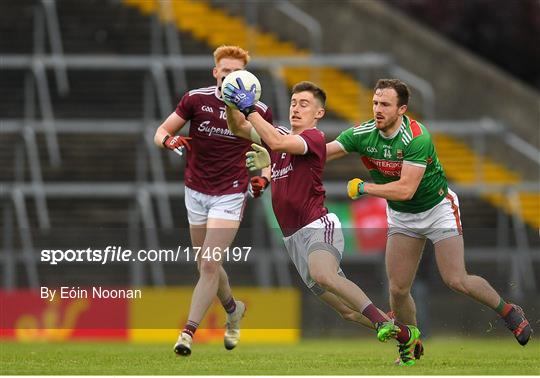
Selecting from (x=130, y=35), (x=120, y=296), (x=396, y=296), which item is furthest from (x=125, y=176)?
(x=396, y=296)

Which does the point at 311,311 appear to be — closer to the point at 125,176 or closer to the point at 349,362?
the point at 349,362

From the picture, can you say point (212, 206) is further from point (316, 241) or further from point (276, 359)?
point (276, 359)

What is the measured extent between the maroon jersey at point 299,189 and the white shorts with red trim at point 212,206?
786mm

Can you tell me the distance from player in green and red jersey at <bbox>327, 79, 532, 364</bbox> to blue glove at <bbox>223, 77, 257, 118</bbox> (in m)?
0.99

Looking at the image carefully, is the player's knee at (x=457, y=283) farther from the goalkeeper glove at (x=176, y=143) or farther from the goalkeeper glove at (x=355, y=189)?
the goalkeeper glove at (x=176, y=143)

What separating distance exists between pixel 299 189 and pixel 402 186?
33.8 inches

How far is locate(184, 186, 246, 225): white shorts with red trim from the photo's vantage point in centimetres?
1318

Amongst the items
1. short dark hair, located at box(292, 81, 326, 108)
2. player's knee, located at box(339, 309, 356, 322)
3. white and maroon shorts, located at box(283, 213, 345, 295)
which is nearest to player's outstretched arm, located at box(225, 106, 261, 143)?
short dark hair, located at box(292, 81, 326, 108)

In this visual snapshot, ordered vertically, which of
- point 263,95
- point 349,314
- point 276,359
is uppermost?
point 349,314

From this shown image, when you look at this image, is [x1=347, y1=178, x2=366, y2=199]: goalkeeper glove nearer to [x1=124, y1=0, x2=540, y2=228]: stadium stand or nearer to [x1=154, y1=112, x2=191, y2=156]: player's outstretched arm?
[x1=154, y1=112, x2=191, y2=156]: player's outstretched arm

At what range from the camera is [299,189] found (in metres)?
12.4

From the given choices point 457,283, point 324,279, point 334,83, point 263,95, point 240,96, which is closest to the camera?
point 240,96

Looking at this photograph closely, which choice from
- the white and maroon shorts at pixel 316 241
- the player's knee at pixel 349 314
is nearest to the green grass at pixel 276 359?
the player's knee at pixel 349 314

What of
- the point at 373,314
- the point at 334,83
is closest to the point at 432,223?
the point at 373,314
